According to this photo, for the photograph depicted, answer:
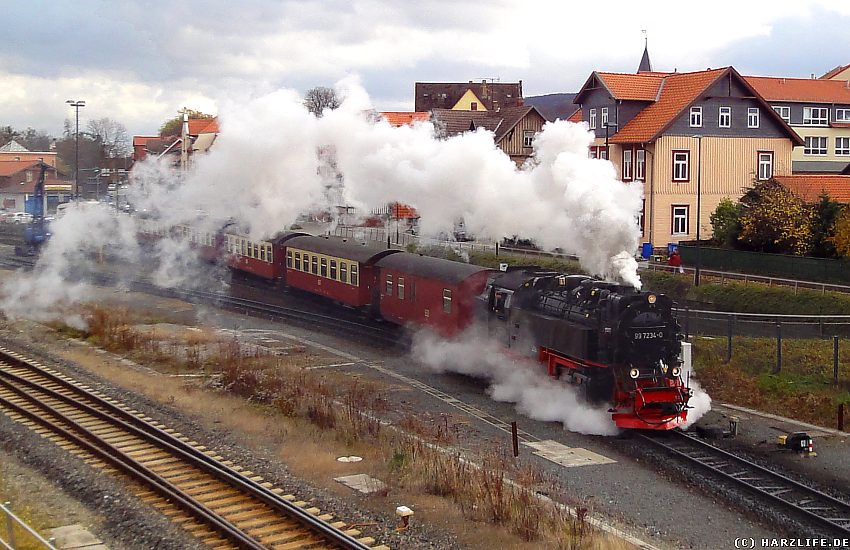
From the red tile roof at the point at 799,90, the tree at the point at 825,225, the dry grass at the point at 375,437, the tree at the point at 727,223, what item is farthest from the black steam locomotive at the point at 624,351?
the red tile roof at the point at 799,90

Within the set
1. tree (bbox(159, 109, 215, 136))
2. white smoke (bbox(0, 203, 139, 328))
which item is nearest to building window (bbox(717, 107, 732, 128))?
white smoke (bbox(0, 203, 139, 328))

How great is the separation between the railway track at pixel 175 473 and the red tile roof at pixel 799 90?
158ft

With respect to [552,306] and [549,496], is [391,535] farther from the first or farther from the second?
[552,306]

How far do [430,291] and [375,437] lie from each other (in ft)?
28.7

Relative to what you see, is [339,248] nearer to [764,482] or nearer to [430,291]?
[430,291]

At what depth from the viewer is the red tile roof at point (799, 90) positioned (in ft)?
182

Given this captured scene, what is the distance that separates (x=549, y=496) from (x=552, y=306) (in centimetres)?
632

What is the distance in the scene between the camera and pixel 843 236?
2956 centimetres

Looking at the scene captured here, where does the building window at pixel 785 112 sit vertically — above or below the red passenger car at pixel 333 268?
above

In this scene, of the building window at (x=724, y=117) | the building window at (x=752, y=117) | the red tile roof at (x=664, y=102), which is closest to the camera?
the red tile roof at (x=664, y=102)

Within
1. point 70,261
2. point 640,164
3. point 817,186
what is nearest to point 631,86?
point 640,164

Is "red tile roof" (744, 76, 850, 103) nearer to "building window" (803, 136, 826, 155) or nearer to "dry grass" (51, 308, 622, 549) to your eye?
"building window" (803, 136, 826, 155)

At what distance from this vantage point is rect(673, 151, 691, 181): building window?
4172 centimetres

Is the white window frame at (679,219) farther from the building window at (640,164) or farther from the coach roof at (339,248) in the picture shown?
the coach roof at (339,248)
